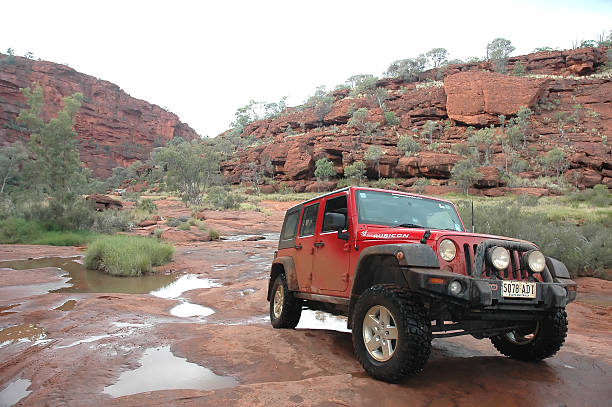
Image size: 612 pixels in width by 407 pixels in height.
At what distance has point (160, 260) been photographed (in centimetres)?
1355

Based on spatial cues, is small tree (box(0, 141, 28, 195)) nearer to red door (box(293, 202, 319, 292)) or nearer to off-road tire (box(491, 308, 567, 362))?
red door (box(293, 202, 319, 292))

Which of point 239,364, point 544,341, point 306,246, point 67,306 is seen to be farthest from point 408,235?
point 67,306

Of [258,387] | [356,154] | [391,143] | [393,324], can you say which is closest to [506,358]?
[393,324]

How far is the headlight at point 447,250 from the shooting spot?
381cm

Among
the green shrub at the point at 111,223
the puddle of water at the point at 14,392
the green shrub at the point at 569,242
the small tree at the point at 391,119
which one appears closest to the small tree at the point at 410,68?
the small tree at the point at 391,119

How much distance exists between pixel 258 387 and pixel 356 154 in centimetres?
5602

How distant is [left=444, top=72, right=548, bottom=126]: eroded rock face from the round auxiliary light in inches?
2637

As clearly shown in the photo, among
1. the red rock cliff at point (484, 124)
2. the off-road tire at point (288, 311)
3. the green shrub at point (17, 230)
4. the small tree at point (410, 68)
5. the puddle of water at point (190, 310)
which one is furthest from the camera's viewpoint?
the small tree at point (410, 68)

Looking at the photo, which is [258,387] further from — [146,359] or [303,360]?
[146,359]

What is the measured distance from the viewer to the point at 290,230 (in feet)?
22.5

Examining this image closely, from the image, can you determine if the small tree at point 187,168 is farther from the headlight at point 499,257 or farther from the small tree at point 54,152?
the headlight at point 499,257

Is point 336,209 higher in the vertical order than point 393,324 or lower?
higher

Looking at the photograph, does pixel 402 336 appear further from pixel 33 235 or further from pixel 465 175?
pixel 465 175

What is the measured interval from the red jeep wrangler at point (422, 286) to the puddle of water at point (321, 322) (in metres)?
1.63
